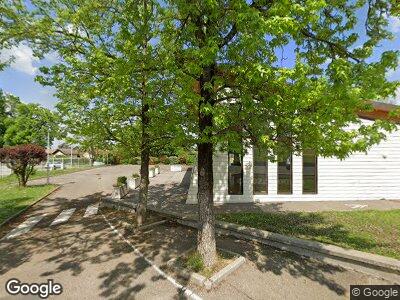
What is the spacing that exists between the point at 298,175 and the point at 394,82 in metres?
10.6

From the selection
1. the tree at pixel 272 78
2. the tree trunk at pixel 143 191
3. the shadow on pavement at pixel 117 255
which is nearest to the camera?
the tree at pixel 272 78

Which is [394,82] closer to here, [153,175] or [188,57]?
[188,57]

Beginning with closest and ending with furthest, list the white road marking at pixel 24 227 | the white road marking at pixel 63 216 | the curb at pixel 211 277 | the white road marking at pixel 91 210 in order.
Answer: the curb at pixel 211 277 < the white road marking at pixel 24 227 < the white road marking at pixel 63 216 < the white road marking at pixel 91 210

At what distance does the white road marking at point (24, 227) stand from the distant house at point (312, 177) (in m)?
7.57

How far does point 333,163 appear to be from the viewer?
608 inches

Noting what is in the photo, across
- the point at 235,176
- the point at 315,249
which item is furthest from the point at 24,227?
the point at 315,249

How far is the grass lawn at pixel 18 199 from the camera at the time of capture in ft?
46.0

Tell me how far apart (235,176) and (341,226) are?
6.18 metres

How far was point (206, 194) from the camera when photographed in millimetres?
7348

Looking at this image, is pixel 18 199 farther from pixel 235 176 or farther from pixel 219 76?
pixel 219 76

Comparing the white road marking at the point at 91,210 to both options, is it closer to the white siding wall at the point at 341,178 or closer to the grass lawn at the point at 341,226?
the white siding wall at the point at 341,178

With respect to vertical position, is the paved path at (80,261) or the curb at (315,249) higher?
the curb at (315,249)
